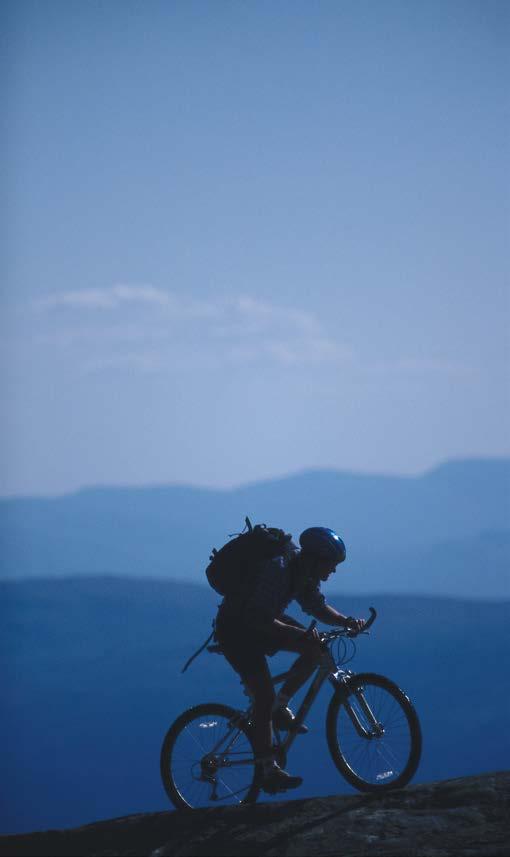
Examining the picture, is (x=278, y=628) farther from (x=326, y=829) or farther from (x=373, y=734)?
(x=326, y=829)

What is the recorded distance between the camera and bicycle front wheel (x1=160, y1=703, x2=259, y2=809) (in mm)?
6418

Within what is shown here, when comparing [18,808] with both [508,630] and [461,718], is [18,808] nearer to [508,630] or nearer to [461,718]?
[461,718]

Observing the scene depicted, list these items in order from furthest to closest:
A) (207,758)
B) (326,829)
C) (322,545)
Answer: (207,758), (322,545), (326,829)

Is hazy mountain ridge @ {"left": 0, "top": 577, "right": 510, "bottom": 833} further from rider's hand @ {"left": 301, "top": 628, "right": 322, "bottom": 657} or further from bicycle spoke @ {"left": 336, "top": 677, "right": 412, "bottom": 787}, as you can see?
rider's hand @ {"left": 301, "top": 628, "right": 322, "bottom": 657}

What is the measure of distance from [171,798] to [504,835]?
2489 millimetres

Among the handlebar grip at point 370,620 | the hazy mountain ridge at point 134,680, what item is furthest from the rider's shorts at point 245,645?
the hazy mountain ridge at point 134,680

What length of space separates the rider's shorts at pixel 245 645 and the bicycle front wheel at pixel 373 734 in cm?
57

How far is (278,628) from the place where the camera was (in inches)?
239

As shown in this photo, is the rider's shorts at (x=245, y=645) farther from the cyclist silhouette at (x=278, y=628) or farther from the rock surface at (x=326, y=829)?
the rock surface at (x=326, y=829)

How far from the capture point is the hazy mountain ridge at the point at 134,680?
4300cm

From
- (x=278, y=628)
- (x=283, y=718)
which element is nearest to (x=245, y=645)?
(x=278, y=628)

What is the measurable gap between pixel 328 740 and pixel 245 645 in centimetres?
90

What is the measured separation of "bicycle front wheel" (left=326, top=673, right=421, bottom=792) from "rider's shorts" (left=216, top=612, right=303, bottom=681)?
0.57m

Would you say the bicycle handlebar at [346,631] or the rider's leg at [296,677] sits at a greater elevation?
the bicycle handlebar at [346,631]
